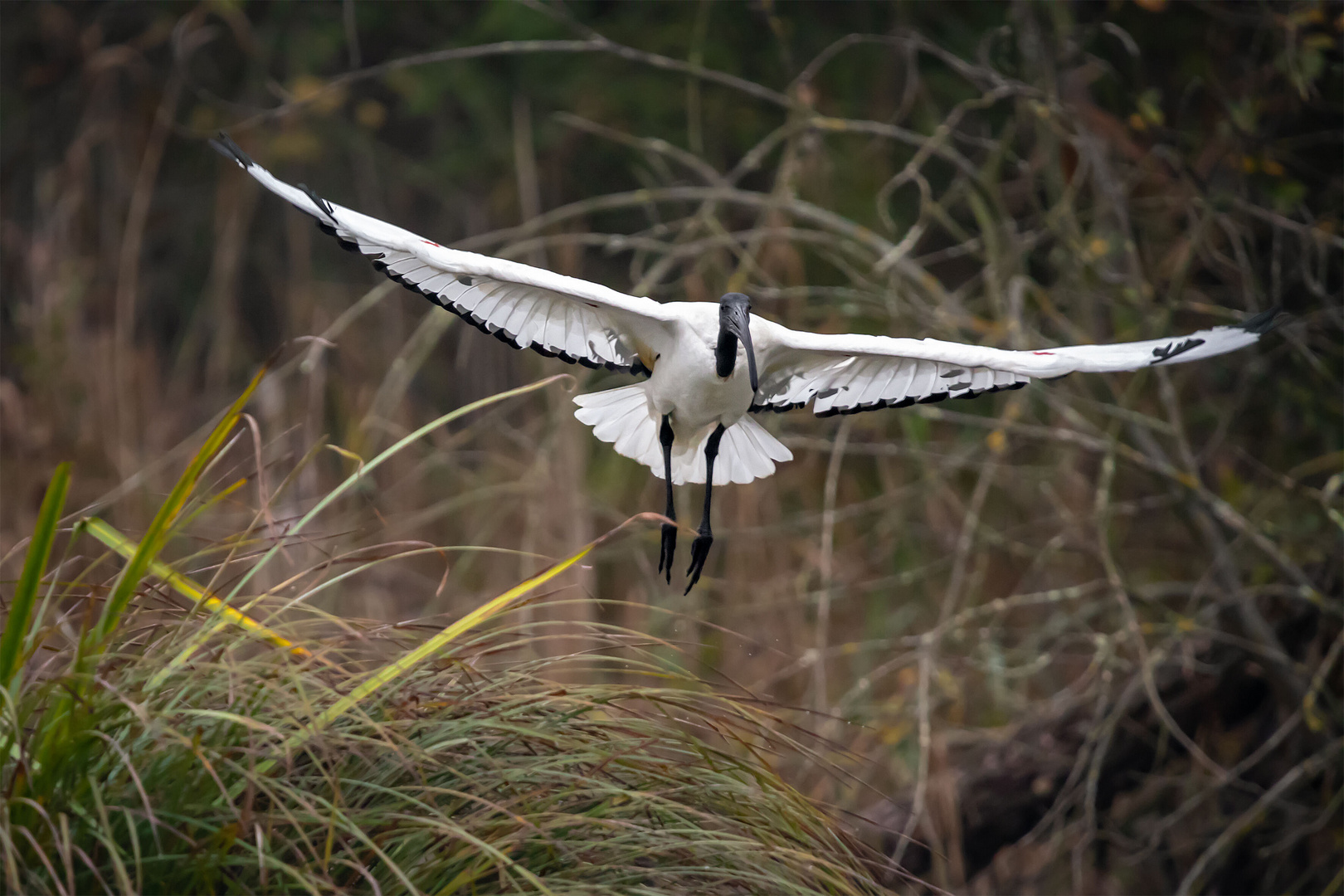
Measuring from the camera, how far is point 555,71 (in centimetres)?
867

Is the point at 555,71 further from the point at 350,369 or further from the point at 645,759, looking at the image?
the point at 645,759

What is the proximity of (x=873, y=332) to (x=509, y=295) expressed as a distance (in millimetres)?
4292

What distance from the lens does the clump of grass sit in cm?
169

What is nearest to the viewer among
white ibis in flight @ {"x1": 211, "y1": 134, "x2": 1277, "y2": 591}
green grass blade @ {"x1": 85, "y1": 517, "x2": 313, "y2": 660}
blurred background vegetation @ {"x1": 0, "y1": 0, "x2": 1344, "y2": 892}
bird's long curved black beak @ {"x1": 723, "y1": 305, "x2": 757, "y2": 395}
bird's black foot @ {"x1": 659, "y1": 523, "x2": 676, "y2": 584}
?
green grass blade @ {"x1": 85, "y1": 517, "x2": 313, "y2": 660}

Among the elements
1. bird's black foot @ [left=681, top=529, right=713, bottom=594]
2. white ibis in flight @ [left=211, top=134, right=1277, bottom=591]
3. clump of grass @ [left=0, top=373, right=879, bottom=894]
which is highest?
white ibis in flight @ [left=211, top=134, right=1277, bottom=591]

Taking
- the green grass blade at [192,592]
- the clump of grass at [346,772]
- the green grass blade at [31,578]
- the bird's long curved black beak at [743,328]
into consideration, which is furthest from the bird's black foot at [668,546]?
the green grass blade at [31,578]

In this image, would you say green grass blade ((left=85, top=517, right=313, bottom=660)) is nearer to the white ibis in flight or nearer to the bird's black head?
the white ibis in flight

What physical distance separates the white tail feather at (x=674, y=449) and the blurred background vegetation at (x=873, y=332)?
613mm

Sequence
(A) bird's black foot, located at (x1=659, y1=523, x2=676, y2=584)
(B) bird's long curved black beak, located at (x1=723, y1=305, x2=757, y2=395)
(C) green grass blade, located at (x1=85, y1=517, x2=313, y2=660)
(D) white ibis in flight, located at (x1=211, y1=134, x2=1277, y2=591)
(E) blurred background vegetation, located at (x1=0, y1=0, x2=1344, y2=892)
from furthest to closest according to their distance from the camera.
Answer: (E) blurred background vegetation, located at (x1=0, y1=0, x2=1344, y2=892), (A) bird's black foot, located at (x1=659, y1=523, x2=676, y2=584), (D) white ibis in flight, located at (x1=211, y1=134, x2=1277, y2=591), (B) bird's long curved black beak, located at (x1=723, y1=305, x2=757, y2=395), (C) green grass blade, located at (x1=85, y1=517, x2=313, y2=660)

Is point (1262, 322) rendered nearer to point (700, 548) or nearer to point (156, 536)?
point (700, 548)

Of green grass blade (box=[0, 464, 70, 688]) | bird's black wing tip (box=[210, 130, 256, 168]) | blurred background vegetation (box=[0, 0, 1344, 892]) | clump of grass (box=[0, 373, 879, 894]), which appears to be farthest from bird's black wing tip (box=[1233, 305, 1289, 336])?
green grass blade (box=[0, 464, 70, 688])

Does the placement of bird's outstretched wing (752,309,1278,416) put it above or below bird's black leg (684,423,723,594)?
above

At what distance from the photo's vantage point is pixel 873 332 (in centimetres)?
684

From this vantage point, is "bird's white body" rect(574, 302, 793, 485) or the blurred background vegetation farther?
the blurred background vegetation
